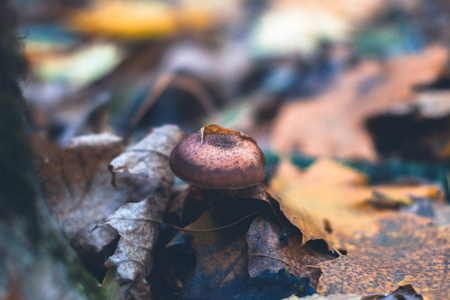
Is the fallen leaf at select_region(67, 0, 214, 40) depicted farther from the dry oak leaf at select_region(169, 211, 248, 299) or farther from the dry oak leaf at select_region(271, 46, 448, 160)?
the dry oak leaf at select_region(169, 211, 248, 299)

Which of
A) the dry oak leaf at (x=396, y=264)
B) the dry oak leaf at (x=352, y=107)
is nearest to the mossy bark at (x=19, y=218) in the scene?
the dry oak leaf at (x=396, y=264)

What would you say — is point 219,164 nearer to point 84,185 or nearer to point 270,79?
point 84,185

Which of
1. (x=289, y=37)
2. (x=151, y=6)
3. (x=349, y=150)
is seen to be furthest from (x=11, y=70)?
(x=151, y=6)

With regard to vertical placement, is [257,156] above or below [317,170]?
above

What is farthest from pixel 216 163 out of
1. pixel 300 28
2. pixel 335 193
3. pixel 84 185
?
pixel 300 28

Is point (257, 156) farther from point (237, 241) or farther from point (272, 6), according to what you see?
point (272, 6)
